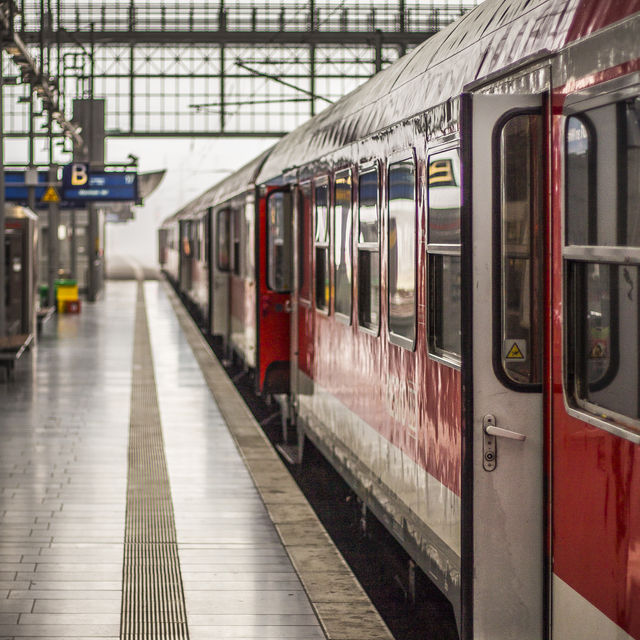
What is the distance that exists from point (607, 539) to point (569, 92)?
133 cm

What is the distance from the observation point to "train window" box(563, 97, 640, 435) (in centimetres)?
323

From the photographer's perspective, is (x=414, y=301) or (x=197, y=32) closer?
(x=414, y=301)

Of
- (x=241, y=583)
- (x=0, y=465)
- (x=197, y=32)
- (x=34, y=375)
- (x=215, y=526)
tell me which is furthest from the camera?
(x=197, y=32)

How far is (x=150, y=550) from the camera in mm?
7266

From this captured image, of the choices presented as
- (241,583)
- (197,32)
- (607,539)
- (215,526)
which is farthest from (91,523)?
(197,32)

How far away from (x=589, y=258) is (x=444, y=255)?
1599 millimetres

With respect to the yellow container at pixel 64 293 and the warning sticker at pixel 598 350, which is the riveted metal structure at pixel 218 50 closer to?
the yellow container at pixel 64 293

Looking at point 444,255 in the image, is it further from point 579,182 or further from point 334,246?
point 334,246

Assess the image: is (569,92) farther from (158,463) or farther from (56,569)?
(158,463)

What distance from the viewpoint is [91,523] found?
26.3ft

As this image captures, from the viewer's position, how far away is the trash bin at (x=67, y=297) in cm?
3083

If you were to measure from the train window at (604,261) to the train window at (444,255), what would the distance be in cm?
115

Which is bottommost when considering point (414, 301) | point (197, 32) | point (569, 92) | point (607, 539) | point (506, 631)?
point (506, 631)

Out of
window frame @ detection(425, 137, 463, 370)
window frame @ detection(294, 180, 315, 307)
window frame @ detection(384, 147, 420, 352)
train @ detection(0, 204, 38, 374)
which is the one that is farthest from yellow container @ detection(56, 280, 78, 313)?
window frame @ detection(425, 137, 463, 370)
